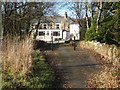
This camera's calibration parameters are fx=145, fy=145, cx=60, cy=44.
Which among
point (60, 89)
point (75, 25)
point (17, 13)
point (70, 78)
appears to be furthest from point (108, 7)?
point (75, 25)

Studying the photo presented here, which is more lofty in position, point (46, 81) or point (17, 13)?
point (17, 13)

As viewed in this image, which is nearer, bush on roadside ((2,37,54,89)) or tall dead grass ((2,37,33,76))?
bush on roadside ((2,37,54,89))

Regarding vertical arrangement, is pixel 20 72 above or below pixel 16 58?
below

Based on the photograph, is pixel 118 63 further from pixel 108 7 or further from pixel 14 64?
pixel 108 7

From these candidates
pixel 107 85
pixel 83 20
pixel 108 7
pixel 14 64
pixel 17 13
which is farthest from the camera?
pixel 83 20

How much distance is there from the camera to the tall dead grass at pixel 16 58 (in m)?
4.83

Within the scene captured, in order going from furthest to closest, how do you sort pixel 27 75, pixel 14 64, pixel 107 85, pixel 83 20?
pixel 83 20 < pixel 14 64 < pixel 27 75 < pixel 107 85

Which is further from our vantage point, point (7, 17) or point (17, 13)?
point (17, 13)

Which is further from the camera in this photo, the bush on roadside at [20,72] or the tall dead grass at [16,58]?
the tall dead grass at [16,58]

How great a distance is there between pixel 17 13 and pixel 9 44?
174 inches

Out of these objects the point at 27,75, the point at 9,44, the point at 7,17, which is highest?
the point at 7,17

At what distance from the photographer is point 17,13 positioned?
9.43m

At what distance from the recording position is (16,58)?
5.04 m

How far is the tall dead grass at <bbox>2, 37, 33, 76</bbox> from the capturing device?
15.8ft
